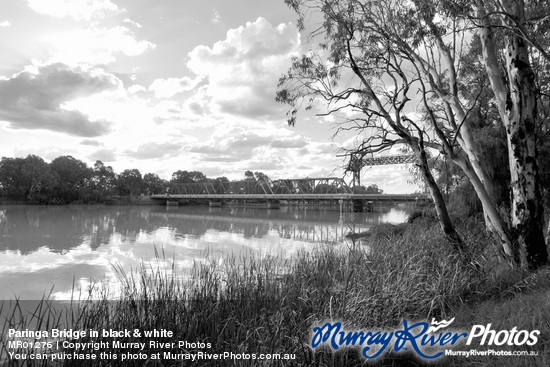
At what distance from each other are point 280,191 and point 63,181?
39.4 metres

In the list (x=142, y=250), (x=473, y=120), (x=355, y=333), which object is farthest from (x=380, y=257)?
(x=142, y=250)

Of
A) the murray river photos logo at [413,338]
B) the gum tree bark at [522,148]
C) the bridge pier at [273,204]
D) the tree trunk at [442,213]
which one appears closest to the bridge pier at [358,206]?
the bridge pier at [273,204]

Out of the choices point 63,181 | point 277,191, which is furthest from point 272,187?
point 63,181

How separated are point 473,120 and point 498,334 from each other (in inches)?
421

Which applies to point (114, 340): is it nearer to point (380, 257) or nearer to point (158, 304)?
point (158, 304)

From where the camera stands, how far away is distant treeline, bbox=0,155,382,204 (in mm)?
56406

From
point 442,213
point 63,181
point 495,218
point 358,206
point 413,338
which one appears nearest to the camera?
point 413,338

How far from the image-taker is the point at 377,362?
3297 mm

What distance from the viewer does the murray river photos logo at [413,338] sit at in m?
3.25

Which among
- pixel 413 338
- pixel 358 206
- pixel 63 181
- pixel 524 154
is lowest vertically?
pixel 358 206

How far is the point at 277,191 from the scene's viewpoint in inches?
3004

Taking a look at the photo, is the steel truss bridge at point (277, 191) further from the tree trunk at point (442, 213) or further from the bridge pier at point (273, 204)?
the tree trunk at point (442, 213)

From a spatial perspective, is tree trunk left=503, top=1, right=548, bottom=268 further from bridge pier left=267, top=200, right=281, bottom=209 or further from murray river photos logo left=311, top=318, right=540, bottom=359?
bridge pier left=267, top=200, right=281, bottom=209

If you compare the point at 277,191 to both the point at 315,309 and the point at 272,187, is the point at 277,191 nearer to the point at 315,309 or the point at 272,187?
the point at 272,187
